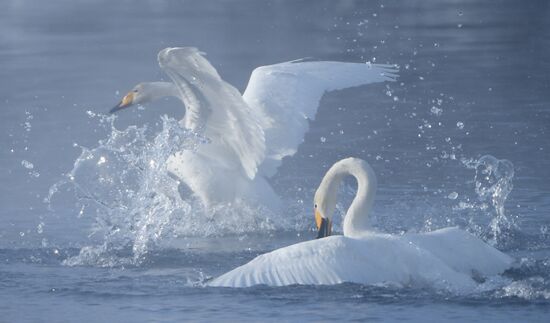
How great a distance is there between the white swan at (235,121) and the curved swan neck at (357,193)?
1.31 meters

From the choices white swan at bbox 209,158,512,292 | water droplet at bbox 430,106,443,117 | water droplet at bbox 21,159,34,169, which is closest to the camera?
white swan at bbox 209,158,512,292

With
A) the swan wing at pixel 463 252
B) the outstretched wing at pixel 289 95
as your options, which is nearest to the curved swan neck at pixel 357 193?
the swan wing at pixel 463 252

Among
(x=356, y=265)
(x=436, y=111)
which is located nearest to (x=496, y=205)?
(x=356, y=265)

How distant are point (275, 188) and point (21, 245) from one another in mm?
2825

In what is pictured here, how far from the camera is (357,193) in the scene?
Result: 29.4ft

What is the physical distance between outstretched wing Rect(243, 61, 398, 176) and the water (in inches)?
21.7

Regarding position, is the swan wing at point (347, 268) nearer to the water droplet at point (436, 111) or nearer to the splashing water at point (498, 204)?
the splashing water at point (498, 204)

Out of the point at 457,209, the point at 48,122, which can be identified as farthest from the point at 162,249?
the point at 48,122

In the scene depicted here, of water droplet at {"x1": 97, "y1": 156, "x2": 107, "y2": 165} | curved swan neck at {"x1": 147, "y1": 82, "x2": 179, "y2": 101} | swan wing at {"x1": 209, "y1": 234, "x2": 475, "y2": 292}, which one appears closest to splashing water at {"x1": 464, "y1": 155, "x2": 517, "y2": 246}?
swan wing at {"x1": 209, "y1": 234, "x2": 475, "y2": 292}

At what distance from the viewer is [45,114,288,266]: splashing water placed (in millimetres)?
9586

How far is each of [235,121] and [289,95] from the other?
38.7 inches

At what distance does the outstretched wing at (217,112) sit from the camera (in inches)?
389

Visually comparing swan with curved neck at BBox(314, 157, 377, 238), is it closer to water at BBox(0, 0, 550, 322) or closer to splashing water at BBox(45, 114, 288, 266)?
water at BBox(0, 0, 550, 322)

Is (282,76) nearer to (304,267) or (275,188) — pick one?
(275,188)
